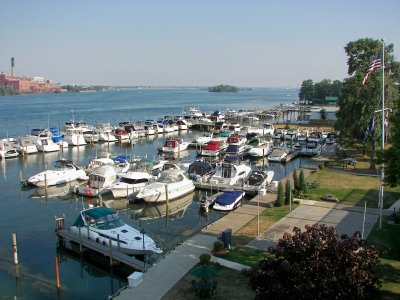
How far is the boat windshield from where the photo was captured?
26.0 metres

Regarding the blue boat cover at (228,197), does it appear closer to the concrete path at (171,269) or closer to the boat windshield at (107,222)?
the concrete path at (171,269)

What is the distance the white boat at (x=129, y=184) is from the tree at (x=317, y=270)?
2453cm

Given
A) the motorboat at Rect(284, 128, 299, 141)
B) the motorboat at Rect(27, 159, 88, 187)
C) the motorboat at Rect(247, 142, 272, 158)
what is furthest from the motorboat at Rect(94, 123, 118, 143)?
the motorboat at Rect(284, 128, 299, 141)

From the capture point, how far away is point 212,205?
3488cm

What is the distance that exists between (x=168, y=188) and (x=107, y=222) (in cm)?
1083

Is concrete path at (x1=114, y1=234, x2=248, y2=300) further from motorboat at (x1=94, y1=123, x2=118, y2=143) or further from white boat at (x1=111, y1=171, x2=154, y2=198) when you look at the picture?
motorboat at (x1=94, y1=123, x2=118, y2=143)

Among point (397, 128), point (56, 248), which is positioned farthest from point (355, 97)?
point (56, 248)

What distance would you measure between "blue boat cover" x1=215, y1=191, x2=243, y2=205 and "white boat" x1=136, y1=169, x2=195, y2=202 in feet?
14.2

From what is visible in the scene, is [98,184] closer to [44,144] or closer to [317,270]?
[317,270]

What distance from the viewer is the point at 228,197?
33719 mm

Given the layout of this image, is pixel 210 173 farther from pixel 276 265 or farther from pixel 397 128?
pixel 276 265

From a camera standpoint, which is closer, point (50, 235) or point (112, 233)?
point (112, 233)

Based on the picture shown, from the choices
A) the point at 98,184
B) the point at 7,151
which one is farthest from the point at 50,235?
the point at 7,151

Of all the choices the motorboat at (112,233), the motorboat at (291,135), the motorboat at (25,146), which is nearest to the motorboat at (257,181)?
the motorboat at (112,233)
